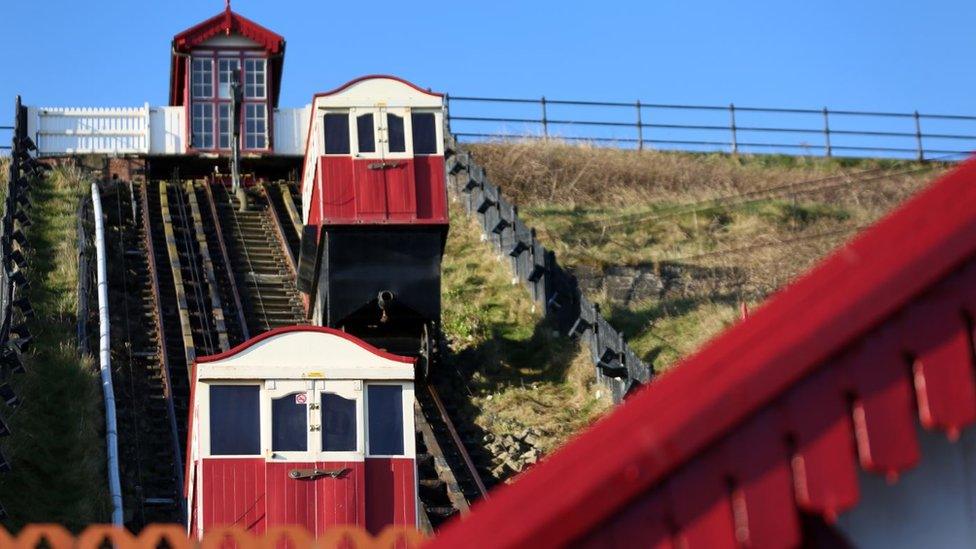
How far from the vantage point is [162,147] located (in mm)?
40781

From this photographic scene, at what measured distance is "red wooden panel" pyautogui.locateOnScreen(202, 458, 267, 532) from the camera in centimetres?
1852

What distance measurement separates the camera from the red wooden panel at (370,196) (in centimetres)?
2789

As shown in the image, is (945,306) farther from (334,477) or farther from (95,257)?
(95,257)

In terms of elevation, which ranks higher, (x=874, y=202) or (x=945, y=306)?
(x=874, y=202)

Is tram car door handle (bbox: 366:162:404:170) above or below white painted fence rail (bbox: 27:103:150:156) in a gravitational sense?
below

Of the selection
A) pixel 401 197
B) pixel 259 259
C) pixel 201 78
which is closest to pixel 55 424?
pixel 401 197

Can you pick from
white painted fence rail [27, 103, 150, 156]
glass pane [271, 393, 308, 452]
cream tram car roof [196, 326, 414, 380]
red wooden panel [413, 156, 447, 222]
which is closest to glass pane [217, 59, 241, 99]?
white painted fence rail [27, 103, 150, 156]

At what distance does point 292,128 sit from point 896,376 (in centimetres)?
3745

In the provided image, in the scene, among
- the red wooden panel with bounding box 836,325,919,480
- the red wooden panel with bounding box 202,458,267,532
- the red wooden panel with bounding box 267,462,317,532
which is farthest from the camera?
the red wooden panel with bounding box 267,462,317,532

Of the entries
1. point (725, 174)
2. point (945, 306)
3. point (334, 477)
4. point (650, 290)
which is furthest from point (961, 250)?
point (725, 174)

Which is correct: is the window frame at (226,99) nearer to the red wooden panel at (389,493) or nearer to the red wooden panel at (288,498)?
the red wooden panel at (389,493)

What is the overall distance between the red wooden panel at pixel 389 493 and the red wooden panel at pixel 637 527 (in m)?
14.9

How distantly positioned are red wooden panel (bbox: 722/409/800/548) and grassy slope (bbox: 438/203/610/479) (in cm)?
1849

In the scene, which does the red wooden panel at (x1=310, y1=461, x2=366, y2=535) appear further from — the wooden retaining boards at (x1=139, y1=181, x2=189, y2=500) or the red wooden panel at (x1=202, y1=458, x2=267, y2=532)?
the wooden retaining boards at (x1=139, y1=181, x2=189, y2=500)
